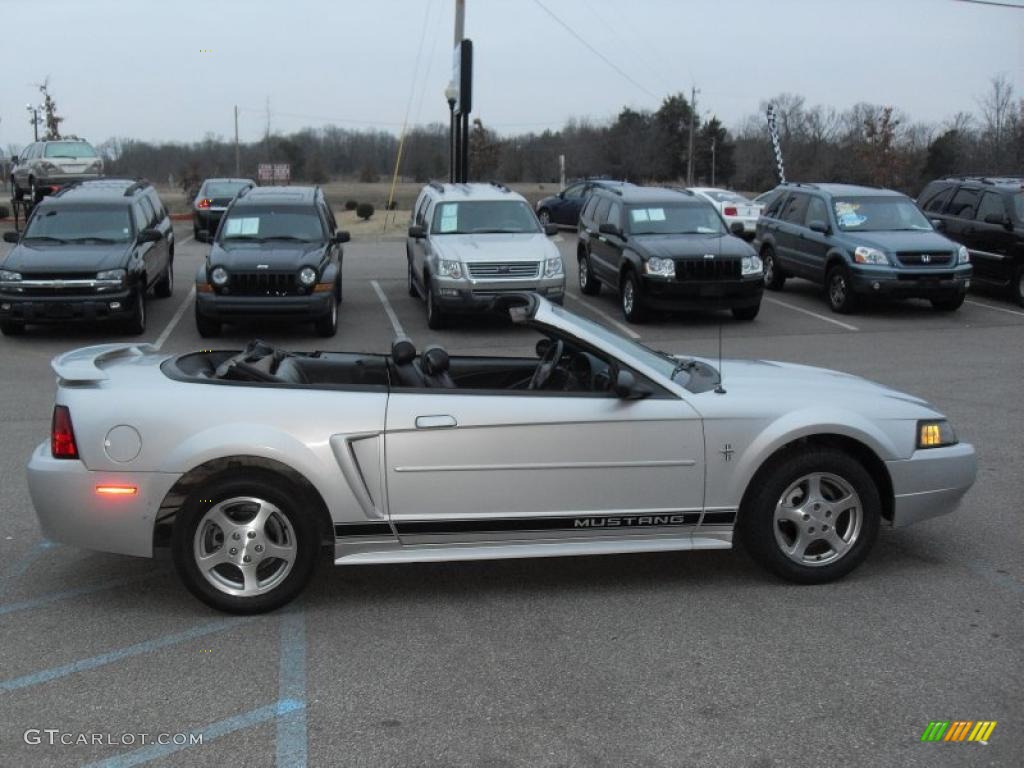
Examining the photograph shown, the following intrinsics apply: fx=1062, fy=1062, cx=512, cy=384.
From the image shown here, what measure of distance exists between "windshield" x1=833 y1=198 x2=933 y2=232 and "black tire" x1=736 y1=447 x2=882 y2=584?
1171cm

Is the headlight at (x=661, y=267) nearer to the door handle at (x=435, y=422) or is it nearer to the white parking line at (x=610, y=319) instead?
the white parking line at (x=610, y=319)

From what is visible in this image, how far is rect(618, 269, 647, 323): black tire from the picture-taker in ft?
48.3

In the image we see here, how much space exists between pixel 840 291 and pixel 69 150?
2317cm

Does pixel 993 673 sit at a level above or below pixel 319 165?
below

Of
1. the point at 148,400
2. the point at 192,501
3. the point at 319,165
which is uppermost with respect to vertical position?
the point at 319,165

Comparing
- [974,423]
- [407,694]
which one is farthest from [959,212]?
[407,694]

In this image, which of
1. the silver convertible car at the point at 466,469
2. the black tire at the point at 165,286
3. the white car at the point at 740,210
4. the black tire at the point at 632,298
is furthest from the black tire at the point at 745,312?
the white car at the point at 740,210

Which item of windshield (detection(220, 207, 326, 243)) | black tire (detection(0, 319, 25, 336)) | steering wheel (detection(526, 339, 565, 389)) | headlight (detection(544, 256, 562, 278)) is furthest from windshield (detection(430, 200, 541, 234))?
steering wheel (detection(526, 339, 565, 389))

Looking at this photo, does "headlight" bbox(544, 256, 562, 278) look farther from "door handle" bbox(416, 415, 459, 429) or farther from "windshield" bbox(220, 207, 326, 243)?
"door handle" bbox(416, 415, 459, 429)

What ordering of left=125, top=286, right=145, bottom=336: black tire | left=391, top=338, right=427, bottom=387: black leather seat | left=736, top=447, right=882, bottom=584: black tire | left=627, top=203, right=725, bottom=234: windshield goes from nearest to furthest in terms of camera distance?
left=736, top=447, right=882, bottom=584: black tire
left=391, top=338, right=427, bottom=387: black leather seat
left=125, top=286, right=145, bottom=336: black tire
left=627, top=203, right=725, bottom=234: windshield

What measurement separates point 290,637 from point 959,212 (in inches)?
629

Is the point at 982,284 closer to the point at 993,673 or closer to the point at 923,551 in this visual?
the point at 923,551

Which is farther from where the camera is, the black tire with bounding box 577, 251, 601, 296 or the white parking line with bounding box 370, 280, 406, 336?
the black tire with bounding box 577, 251, 601, 296

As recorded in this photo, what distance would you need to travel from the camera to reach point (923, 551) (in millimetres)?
5734
